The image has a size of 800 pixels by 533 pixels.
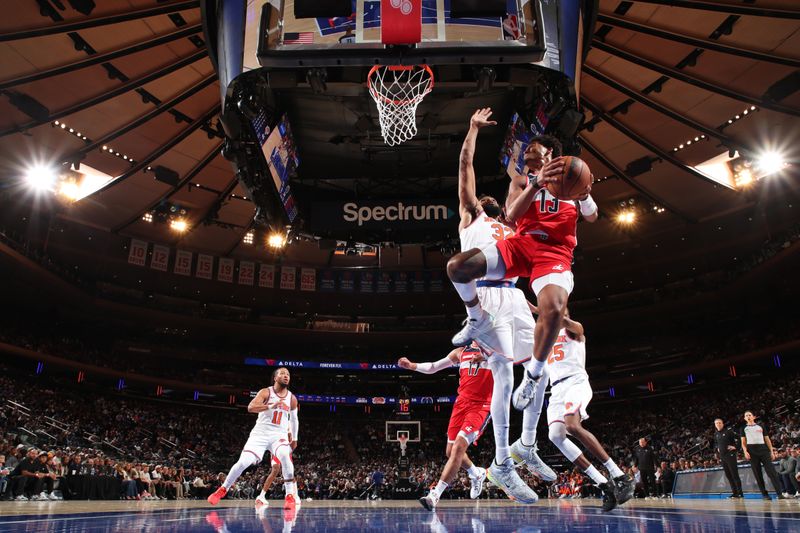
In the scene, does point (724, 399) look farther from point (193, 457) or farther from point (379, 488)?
point (193, 457)

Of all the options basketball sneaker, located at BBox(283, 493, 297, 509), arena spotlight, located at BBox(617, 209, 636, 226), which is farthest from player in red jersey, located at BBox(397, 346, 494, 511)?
arena spotlight, located at BBox(617, 209, 636, 226)

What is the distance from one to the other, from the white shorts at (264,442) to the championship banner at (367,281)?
25.2 m

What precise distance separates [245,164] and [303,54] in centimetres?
385

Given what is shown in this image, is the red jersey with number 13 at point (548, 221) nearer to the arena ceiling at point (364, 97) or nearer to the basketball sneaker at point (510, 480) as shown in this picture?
the basketball sneaker at point (510, 480)

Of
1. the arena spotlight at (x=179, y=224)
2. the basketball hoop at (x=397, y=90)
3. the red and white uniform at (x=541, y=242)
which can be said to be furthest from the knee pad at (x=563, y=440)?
the arena spotlight at (x=179, y=224)

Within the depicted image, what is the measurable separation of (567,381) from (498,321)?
1144mm

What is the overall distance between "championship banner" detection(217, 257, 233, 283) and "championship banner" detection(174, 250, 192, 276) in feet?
5.17

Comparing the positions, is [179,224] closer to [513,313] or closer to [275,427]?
[275,427]

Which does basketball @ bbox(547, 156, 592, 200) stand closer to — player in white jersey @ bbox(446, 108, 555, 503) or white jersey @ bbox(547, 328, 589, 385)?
player in white jersey @ bbox(446, 108, 555, 503)

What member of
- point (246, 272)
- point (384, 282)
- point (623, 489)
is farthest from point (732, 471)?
point (246, 272)

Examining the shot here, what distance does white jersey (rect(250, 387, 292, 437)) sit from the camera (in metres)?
8.94

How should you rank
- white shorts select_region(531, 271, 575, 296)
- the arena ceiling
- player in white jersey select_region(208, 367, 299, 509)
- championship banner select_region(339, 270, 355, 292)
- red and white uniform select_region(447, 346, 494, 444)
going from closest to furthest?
white shorts select_region(531, 271, 575, 296) < red and white uniform select_region(447, 346, 494, 444) < player in white jersey select_region(208, 367, 299, 509) < the arena ceiling < championship banner select_region(339, 270, 355, 292)

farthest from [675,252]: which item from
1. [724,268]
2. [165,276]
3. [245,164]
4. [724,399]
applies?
[165,276]

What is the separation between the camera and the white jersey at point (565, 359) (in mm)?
6305
